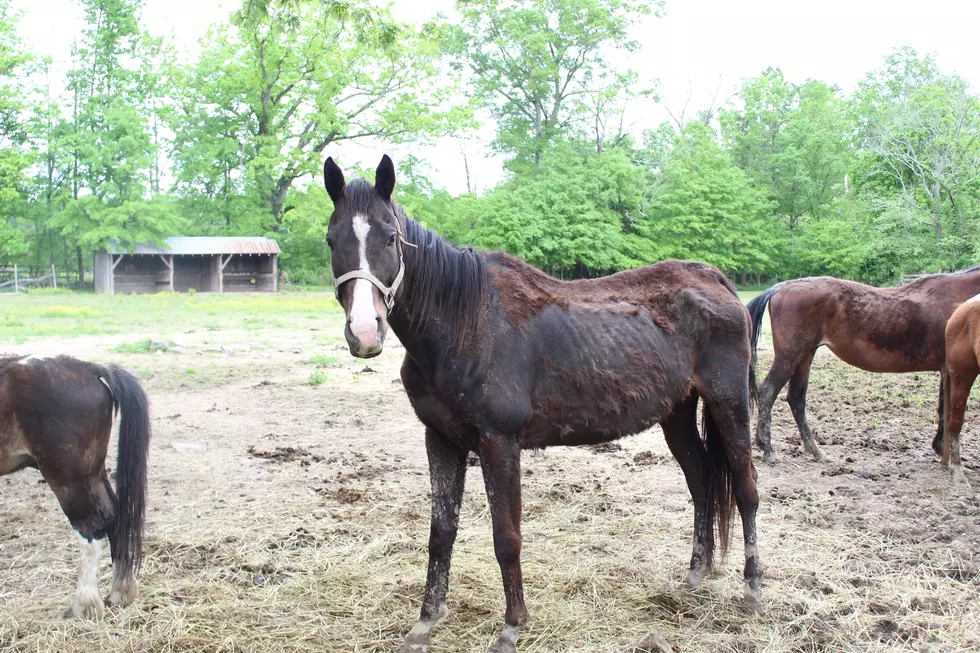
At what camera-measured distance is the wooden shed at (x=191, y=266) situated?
35.6 meters

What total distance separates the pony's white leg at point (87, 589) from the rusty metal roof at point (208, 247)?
3445 cm

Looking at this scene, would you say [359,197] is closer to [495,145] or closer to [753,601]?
[753,601]

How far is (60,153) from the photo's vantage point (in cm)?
3544

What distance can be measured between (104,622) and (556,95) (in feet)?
128

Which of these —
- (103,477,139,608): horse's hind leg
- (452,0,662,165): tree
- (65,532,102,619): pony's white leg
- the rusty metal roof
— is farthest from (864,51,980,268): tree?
the rusty metal roof

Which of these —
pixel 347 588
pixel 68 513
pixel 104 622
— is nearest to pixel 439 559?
pixel 347 588

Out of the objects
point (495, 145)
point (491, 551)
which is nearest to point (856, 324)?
point (491, 551)

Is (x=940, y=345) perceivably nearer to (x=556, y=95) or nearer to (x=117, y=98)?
(x=556, y=95)

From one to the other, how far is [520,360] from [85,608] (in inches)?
103

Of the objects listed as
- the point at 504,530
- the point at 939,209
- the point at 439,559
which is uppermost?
the point at 939,209

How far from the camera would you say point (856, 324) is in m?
6.95

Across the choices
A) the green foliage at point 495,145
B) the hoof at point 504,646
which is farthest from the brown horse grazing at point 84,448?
the green foliage at point 495,145

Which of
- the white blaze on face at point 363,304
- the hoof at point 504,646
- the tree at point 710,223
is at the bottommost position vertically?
the hoof at point 504,646

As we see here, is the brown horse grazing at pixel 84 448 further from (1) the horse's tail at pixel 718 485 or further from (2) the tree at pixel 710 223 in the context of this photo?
(2) the tree at pixel 710 223
